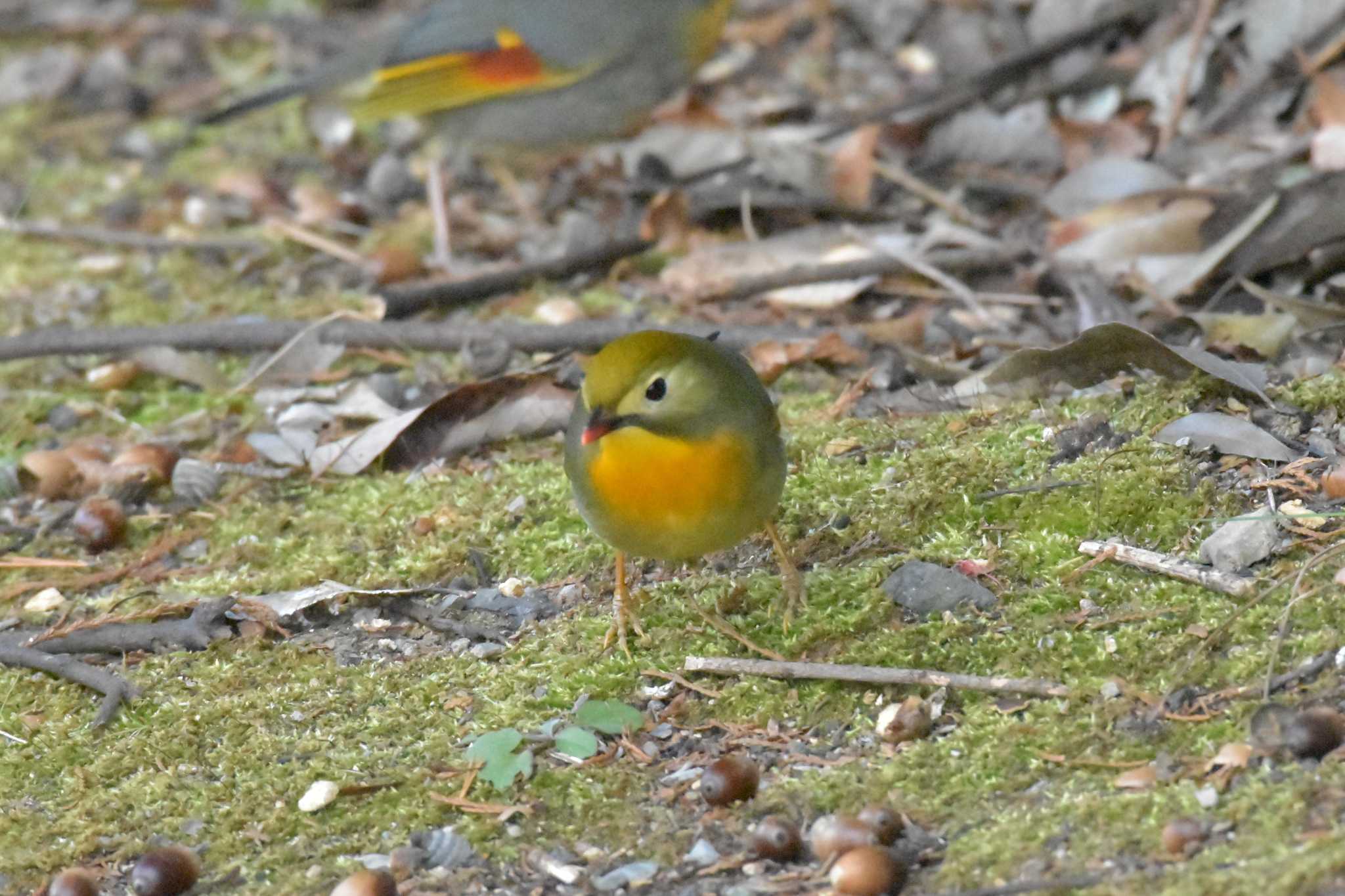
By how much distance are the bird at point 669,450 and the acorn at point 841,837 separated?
75cm

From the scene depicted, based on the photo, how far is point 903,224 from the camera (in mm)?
5684

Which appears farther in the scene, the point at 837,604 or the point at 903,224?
the point at 903,224

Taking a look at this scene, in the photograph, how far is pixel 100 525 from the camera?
13.5ft

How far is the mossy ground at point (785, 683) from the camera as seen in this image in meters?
2.59

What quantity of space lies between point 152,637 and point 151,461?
1.00m

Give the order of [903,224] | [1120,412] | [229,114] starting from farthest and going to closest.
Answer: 1. [229,114]
2. [903,224]
3. [1120,412]

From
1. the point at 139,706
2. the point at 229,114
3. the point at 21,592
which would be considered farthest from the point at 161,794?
the point at 229,114

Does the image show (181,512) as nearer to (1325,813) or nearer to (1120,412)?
(1120,412)

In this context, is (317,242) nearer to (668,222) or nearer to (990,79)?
(668,222)

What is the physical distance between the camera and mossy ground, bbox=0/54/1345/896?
102 inches

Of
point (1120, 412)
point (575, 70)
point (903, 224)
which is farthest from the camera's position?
point (575, 70)

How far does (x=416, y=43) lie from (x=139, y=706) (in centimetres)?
367

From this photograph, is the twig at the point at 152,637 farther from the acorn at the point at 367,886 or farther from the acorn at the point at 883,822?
the acorn at the point at 883,822

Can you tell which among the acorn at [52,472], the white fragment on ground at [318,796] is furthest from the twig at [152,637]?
the acorn at [52,472]
